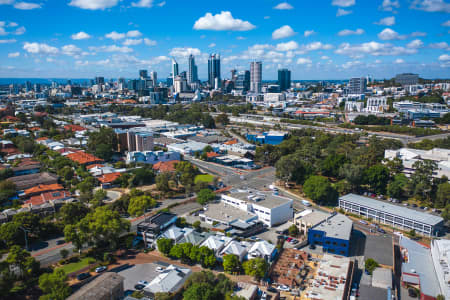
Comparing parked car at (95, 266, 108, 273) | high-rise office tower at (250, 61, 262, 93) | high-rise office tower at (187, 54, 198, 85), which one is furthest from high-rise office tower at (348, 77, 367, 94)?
parked car at (95, 266, 108, 273)

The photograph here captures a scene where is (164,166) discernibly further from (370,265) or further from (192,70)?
(192,70)

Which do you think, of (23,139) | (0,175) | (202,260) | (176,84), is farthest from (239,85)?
(202,260)

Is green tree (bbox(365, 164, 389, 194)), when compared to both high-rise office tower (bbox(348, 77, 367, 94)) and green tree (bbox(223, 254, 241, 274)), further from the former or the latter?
high-rise office tower (bbox(348, 77, 367, 94))

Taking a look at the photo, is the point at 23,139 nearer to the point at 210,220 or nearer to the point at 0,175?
the point at 0,175

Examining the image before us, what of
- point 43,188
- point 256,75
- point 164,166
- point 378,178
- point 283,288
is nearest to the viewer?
point 283,288

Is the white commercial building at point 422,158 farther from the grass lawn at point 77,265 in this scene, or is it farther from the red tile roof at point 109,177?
the grass lawn at point 77,265

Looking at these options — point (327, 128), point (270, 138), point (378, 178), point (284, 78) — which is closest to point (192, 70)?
point (284, 78)

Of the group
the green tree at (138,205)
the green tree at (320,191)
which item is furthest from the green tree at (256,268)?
the green tree at (320,191)
